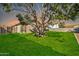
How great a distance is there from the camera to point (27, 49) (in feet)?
5.65

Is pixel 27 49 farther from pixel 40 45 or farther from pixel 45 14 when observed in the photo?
pixel 45 14

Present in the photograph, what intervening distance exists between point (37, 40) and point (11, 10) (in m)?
0.33

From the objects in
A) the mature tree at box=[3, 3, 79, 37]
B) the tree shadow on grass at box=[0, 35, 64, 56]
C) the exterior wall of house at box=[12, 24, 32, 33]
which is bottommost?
the tree shadow on grass at box=[0, 35, 64, 56]

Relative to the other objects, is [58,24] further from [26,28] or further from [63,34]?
[26,28]

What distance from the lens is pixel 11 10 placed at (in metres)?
1.76

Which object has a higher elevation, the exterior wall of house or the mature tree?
the mature tree

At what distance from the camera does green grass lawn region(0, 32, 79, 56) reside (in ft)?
5.63

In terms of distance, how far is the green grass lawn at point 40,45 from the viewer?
1.72 m

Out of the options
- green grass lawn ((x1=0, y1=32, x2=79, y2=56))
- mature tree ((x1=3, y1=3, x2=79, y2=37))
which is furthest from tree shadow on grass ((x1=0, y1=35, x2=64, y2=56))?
mature tree ((x1=3, y1=3, x2=79, y2=37))

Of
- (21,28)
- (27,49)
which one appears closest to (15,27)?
(21,28)

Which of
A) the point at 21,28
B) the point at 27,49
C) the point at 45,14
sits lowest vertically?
the point at 27,49

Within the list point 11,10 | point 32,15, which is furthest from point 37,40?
point 11,10

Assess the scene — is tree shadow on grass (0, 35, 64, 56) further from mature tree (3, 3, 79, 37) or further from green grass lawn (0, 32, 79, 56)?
mature tree (3, 3, 79, 37)

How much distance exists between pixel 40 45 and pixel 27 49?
112mm
